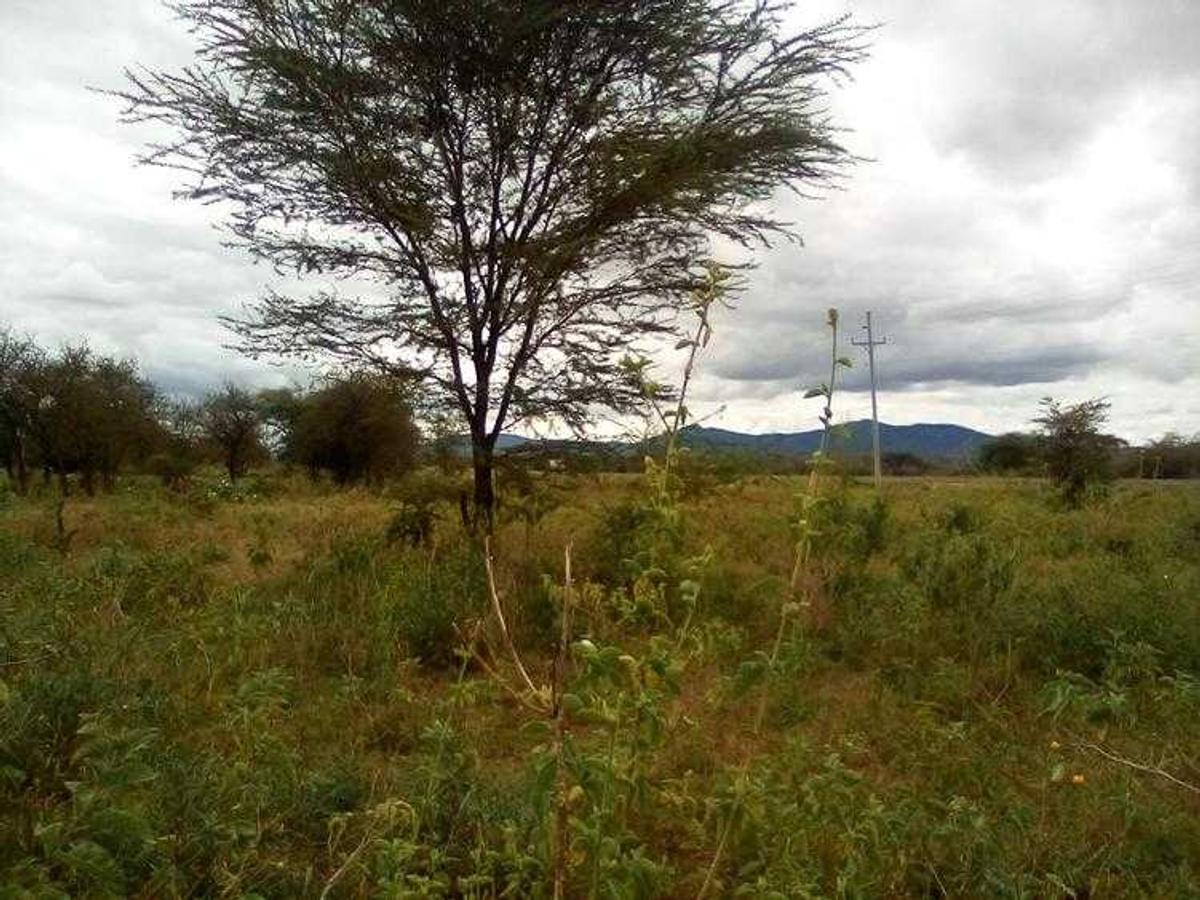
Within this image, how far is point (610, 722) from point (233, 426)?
32.3 m

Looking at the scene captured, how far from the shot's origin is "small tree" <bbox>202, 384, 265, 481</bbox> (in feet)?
102

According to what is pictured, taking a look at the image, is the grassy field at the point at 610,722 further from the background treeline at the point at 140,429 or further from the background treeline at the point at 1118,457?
the background treeline at the point at 140,429

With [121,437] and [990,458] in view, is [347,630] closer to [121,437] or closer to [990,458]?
[121,437]

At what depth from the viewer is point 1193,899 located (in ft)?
8.68

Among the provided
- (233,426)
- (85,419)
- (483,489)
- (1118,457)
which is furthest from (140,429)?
(1118,457)

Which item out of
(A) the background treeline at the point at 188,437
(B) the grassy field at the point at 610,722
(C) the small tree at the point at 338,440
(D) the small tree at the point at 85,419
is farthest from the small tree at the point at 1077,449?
(D) the small tree at the point at 85,419

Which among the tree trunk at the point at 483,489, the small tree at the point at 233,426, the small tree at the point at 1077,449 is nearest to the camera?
the tree trunk at the point at 483,489

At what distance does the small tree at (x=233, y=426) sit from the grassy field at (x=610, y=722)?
24611 millimetres

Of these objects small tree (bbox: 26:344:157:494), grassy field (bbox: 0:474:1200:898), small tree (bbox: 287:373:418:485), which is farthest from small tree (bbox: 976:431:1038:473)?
small tree (bbox: 26:344:157:494)

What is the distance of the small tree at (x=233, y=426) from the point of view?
31.1 m

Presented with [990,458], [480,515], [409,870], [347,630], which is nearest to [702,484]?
[480,515]

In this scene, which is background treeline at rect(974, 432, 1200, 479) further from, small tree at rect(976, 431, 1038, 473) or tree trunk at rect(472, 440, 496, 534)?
tree trunk at rect(472, 440, 496, 534)

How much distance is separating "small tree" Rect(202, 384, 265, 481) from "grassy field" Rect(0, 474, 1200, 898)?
24.6 metres

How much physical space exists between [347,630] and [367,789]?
6.93ft
